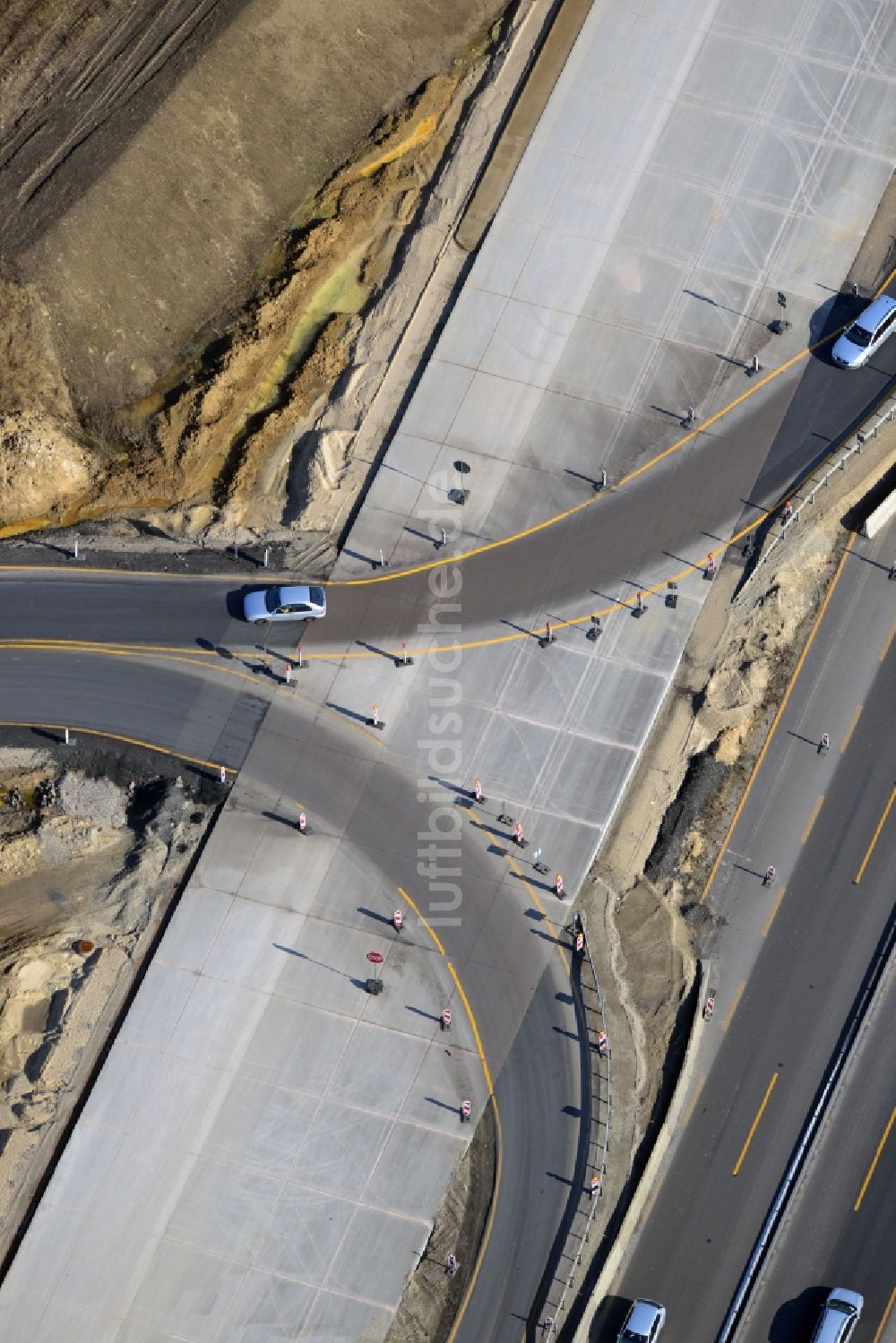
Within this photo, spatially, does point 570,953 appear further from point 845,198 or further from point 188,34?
point 188,34

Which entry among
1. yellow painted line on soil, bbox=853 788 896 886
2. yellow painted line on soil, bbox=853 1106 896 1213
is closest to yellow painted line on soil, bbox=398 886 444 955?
yellow painted line on soil, bbox=853 788 896 886

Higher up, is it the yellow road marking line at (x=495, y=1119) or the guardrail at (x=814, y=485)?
the guardrail at (x=814, y=485)

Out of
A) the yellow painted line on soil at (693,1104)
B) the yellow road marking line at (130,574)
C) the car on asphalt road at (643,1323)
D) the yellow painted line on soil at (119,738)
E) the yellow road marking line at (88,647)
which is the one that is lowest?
the car on asphalt road at (643,1323)

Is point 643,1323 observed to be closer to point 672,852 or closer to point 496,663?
point 672,852

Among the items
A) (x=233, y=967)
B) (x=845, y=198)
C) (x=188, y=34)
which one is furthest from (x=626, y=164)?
(x=233, y=967)

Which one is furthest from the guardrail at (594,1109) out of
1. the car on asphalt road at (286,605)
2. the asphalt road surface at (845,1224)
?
the car on asphalt road at (286,605)

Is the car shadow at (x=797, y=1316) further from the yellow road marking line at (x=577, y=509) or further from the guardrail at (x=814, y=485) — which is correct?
the yellow road marking line at (x=577, y=509)

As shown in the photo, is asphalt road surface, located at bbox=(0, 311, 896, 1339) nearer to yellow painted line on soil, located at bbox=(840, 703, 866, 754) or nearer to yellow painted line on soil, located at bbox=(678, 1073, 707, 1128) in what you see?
yellow painted line on soil, located at bbox=(840, 703, 866, 754)
